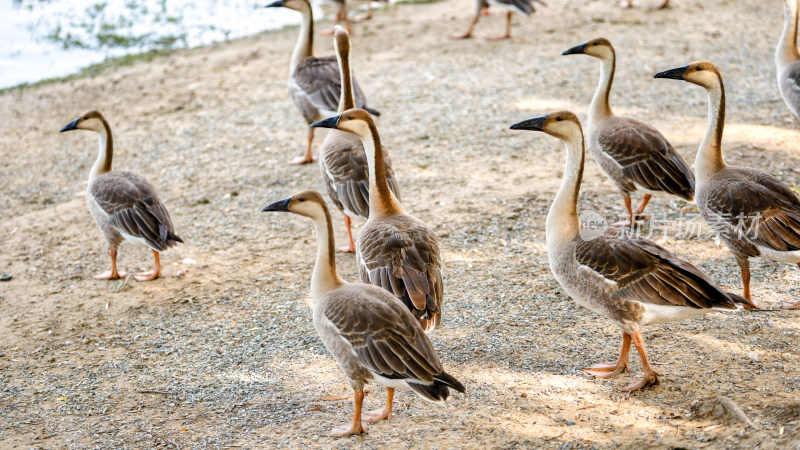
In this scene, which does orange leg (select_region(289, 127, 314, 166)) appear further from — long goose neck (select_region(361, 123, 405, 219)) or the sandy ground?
long goose neck (select_region(361, 123, 405, 219))

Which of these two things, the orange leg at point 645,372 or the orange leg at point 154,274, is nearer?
the orange leg at point 645,372

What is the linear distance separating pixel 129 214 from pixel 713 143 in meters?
4.87

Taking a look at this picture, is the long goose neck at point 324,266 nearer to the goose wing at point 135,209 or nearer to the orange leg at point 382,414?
the orange leg at point 382,414

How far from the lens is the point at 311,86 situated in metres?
8.77

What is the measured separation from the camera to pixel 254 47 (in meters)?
13.1

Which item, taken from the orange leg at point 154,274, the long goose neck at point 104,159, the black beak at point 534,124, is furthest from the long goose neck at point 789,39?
the long goose neck at point 104,159

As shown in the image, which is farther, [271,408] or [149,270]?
[149,270]

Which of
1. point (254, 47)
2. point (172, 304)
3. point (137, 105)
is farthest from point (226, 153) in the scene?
point (254, 47)

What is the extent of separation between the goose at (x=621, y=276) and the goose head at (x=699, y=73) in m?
1.30

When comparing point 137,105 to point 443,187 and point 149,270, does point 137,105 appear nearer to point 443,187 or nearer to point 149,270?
point 149,270

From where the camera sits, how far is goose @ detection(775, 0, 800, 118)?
7754mm

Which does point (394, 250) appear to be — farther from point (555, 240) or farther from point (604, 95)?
point (604, 95)

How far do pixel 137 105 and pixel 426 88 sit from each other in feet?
13.7

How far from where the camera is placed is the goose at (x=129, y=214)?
6.59 meters
